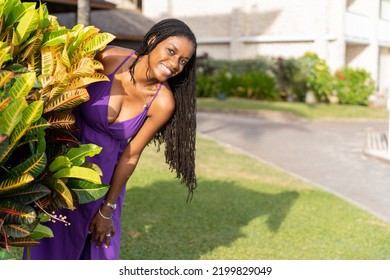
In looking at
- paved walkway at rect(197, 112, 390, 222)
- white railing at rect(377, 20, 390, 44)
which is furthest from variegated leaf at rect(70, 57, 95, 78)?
white railing at rect(377, 20, 390, 44)

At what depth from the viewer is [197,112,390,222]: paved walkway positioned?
9.85 metres

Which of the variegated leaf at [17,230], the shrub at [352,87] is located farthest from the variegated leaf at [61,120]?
the shrub at [352,87]

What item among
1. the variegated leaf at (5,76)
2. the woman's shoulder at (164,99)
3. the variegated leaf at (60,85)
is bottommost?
the woman's shoulder at (164,99)

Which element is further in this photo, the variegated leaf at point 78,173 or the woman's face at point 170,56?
the woman's face at point 170,56

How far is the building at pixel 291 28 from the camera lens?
2819 cm

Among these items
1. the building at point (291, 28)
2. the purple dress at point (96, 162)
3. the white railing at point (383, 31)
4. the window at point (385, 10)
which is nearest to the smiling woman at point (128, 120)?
the purple dress at point (96, 162)

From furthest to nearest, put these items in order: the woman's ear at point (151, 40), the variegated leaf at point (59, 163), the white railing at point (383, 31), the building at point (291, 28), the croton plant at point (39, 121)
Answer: the white railing at point (383, 31), the building at point (291, 28), the woman's ear at point (151, 40), the variegated leaf at point (59, 163), the croton plant at point (39, 121)

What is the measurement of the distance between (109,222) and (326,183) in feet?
22.6

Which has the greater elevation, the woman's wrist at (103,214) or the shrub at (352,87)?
the woman's wrist at (103,214)

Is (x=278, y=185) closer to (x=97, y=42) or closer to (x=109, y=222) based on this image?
(x=109, y=222)

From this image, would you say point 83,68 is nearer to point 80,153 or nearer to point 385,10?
point 80,153

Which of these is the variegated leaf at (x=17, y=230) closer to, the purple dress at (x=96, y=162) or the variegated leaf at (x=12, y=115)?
the variegated leaf at (x=12, y=115)

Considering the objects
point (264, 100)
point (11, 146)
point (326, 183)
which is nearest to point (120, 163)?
point (11, 146)

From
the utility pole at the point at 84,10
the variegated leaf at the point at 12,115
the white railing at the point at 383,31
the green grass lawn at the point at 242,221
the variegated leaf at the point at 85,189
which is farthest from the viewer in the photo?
the white railing at the point at 383,31
